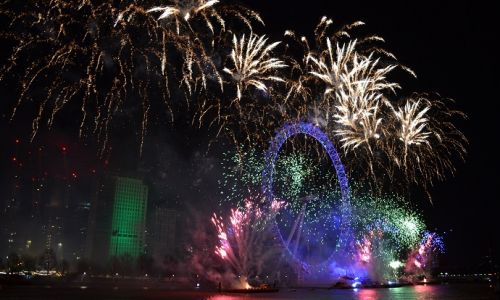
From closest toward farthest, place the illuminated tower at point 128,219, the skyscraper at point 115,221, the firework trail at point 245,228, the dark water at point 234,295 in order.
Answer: the dark water at point 234,295
the firework trail at point 245,228
the skyscraper at point 115,221
the illuminated tower at point 128,219

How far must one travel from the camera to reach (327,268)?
78938 mm

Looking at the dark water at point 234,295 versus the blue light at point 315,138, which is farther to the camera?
the blue light at point 315,138

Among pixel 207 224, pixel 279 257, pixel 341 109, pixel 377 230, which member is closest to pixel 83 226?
pixel 207 224

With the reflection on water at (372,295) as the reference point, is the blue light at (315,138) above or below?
above

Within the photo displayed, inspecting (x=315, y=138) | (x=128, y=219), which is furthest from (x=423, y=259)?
(x=128, y=219)

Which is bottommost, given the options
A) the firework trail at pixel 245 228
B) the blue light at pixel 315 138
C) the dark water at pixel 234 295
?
the dark water at pixel 234 295

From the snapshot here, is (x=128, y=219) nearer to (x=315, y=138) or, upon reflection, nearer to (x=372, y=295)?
(x=315, y=138)

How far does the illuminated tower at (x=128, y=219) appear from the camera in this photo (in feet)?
536

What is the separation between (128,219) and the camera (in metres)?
168

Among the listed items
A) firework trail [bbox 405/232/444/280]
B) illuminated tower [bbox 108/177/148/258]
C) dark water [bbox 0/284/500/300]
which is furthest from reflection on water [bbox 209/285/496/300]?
illuminated tower [bbox 108/177/148/258]

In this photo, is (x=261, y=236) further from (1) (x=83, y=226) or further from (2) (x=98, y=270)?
(1) (x=83, y=226)

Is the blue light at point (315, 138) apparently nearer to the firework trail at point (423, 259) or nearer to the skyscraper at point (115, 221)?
the firework trail at point (423, 259)

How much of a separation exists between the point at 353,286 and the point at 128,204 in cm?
12008

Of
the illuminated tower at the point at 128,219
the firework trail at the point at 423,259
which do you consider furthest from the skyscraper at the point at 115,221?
the firework trail at the point at 423,259
